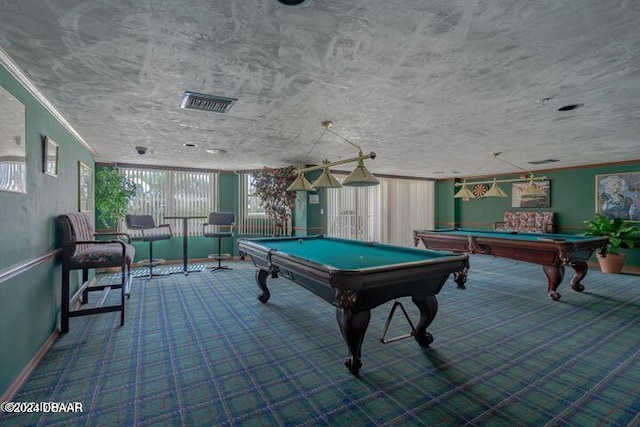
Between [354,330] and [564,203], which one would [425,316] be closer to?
[354,330]

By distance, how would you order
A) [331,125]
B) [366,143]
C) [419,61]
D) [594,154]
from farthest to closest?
[594,154], [366,143], [331,125], [419,61]

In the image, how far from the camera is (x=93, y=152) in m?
5.47

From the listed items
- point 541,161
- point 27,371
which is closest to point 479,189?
point 541,161

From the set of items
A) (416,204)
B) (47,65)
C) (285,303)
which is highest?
(47,65)

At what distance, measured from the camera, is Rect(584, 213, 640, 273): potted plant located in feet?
19.5

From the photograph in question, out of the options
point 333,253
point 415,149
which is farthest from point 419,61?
point 415,149

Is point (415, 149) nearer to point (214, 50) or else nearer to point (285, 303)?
point (285, 303)

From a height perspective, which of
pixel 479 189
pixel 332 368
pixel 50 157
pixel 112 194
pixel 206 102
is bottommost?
pixel 332 368

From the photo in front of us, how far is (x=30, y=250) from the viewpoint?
→ 2.53 metres

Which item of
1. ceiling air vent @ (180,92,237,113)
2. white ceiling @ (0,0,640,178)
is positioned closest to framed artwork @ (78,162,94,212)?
white ceiling @ (0,0,640,178)

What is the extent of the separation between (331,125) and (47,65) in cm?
260

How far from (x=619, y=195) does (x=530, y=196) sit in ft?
5.68

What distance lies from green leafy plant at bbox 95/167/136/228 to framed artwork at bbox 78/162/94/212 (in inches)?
18.4

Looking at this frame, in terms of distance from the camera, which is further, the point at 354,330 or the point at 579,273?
the point at 579,273
